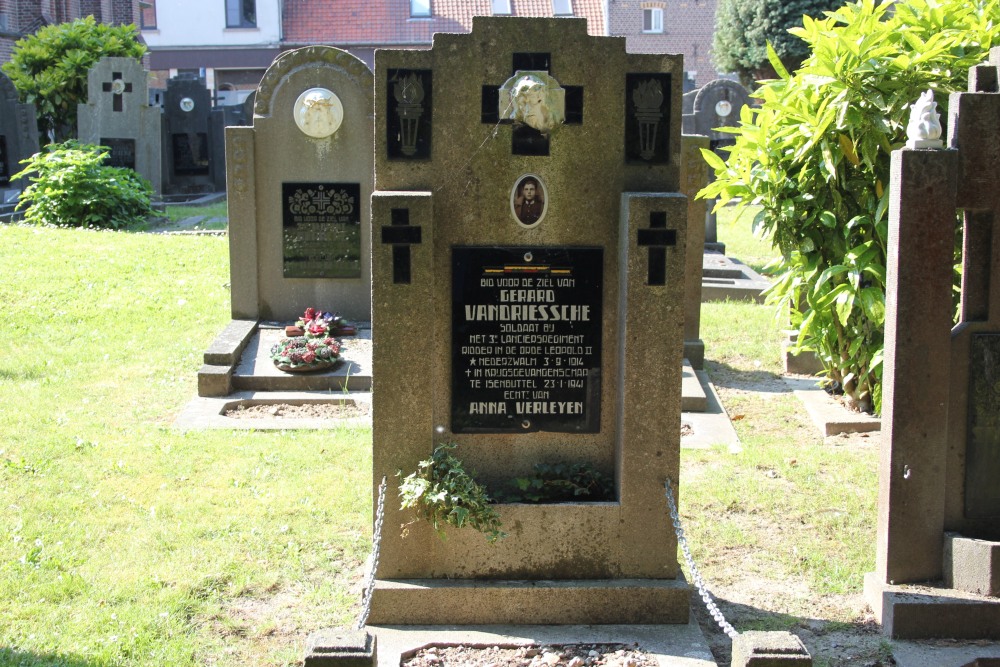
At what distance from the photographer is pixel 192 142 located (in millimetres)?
24734

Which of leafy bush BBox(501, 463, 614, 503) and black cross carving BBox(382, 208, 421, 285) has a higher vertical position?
black cross carving BBox(382, 208, 421, 285)

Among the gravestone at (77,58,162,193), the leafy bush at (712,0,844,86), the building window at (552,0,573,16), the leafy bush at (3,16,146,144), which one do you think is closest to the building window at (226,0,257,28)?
the building window at (552,0,573,16)

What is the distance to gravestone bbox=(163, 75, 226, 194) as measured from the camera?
24609 millimetres

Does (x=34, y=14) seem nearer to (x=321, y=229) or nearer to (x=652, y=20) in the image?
(x=652, y=20)

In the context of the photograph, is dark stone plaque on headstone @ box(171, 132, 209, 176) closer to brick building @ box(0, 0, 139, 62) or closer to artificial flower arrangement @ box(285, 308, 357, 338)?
brick building @ box(0, 0, 139, 62)

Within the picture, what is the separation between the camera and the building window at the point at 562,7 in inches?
1697

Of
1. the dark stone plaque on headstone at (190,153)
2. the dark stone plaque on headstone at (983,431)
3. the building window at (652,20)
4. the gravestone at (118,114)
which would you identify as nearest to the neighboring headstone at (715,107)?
the dark stone plaque on headstone at (190,153)

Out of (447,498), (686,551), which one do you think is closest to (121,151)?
(447,498)

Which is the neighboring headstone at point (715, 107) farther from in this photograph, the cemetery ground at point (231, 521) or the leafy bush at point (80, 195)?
the cemetery ground at point (231, 521)

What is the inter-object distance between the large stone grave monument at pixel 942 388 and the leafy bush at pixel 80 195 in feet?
48.4

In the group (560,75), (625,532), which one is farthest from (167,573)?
(560,75)

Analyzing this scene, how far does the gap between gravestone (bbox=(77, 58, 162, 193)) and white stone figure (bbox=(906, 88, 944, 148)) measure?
19368 mm

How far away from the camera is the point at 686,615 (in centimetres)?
A: 466

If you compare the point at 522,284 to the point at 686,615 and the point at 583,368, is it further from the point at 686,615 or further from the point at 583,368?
the point at 686,615
